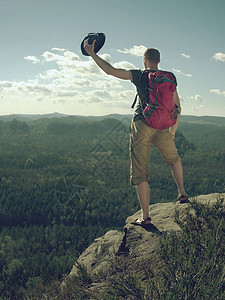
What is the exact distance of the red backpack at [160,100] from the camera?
5113mm

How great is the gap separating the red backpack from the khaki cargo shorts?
260 millimetres

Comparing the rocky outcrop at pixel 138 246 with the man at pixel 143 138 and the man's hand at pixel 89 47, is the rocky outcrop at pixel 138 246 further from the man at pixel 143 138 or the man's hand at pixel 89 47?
the man's hand at pixel 89 47

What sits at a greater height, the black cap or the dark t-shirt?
the black cap

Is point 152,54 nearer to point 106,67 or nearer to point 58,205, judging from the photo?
point 106,67

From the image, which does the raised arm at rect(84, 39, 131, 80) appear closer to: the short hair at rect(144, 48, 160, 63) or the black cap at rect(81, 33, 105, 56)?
the black cap at rect(81, 33, 105, 56)

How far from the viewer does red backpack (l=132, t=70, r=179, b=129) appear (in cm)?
511

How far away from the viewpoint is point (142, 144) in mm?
5672

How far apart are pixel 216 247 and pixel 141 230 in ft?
8.50

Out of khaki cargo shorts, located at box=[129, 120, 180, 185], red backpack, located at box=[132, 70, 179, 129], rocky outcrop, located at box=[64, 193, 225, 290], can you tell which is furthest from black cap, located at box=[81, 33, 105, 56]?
rocky outcrop, located at box=[64, 193, 225, 290]

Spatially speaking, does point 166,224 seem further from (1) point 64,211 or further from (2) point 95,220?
(1) point 64,211

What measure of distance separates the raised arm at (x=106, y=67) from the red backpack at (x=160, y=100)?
1.64 feet

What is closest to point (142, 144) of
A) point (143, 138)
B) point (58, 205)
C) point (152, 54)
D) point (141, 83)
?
point (143, 138)

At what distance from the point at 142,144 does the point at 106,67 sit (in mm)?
1883

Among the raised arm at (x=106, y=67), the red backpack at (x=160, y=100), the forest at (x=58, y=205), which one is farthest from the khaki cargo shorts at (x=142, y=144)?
the forest at (x=58, y=205)
